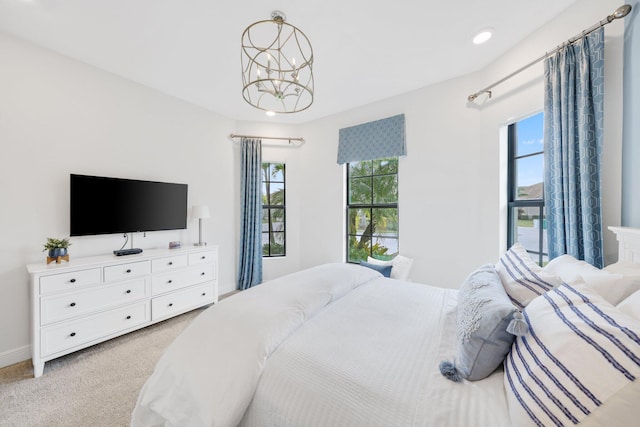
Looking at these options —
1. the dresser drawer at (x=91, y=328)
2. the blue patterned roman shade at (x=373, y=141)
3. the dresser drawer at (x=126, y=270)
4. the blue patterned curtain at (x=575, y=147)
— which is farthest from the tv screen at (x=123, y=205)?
the blue patterned curtain at (x=575, y=147)

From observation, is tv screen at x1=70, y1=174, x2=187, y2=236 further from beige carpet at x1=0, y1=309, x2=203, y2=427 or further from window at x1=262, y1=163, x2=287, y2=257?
window at x1=262, y1=163, x2=287, y2=257

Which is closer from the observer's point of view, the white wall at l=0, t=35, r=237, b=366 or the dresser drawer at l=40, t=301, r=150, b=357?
the dresser drawer at l=40, t=301, r=150, b=357

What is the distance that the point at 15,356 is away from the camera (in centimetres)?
203

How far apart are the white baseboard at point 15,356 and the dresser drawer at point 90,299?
512mm

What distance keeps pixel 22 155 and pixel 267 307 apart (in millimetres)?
2550

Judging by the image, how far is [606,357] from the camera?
23.8 inches

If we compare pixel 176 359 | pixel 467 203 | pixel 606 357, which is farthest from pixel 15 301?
pixel 467 203

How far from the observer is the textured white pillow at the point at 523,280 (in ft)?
3.71

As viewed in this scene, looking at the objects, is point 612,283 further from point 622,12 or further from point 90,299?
point 90,299

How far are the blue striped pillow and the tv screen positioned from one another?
10.5ft

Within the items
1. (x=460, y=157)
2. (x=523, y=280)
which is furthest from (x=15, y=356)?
(x=460, y=157)

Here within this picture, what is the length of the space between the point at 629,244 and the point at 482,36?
70.9 inches

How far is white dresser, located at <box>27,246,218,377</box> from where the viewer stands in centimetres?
190

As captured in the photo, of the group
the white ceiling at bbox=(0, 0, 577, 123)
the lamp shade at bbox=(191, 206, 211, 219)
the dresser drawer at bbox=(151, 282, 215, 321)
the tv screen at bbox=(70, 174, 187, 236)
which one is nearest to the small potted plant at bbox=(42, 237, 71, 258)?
the tv screen at bbox=(70, 174, 187, 236)
